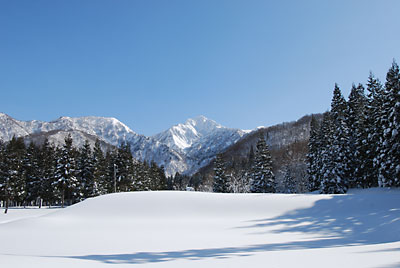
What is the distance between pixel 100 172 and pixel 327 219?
45.7 metres

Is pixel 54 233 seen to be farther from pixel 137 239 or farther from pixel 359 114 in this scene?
pixel 359 114

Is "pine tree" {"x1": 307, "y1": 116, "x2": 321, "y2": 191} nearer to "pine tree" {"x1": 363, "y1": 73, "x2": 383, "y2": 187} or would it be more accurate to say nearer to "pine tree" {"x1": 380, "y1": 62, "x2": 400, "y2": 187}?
"pine tree" {"x1": 363, "y1": 73, "x2": 383, "y2": 187}

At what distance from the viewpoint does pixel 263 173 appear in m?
40.7

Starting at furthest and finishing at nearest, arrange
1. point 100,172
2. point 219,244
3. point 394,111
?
point 100,172, point 394,111, point 219,244

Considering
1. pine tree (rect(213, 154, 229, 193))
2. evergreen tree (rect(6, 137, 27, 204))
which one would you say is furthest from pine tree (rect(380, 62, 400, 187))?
evergreen tree (rect(6, 137, 27, 204))

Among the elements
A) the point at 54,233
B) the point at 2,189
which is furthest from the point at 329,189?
the point at 2,189

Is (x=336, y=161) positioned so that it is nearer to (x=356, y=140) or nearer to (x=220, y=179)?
(x=356, y=140)

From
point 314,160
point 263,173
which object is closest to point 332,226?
point 263,173

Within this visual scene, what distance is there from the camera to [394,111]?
24.7m

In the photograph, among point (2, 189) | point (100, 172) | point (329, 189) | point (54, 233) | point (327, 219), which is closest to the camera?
point (54, 233)

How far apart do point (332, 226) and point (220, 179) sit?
30.2 meters

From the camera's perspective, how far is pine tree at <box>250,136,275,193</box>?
4056 centimetres

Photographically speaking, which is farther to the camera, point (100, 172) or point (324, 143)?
point (100, 172)

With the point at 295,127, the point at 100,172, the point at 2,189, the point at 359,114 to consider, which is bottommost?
the point at 2,189
